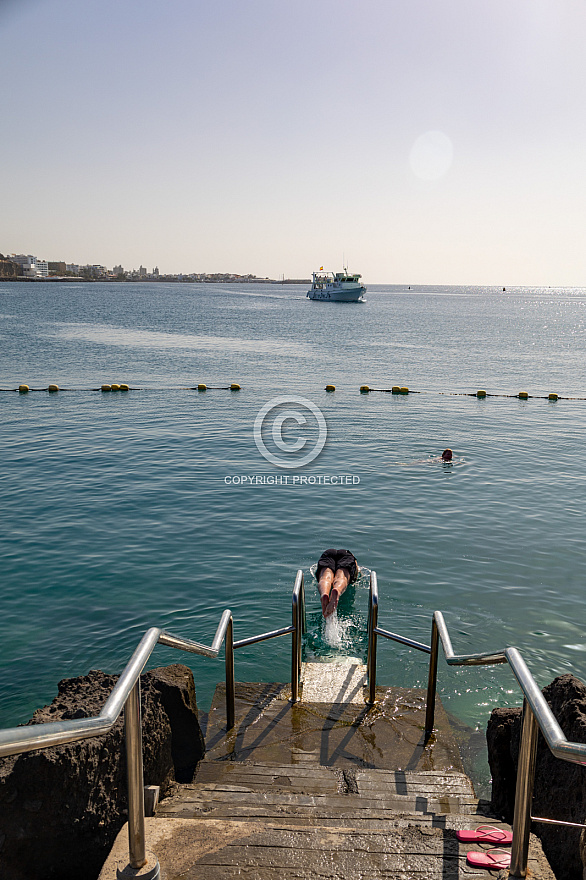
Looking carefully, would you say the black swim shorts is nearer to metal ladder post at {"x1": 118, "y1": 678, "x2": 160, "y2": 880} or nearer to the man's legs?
the man's legs

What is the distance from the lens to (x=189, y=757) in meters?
4.95

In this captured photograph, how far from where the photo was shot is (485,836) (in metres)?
3.46

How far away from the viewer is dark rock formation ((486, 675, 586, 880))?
10.9 ft

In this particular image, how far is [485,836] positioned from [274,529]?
10.5 metres

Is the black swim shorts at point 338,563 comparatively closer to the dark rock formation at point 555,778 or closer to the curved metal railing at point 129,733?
the dark rock formation at point 555,778

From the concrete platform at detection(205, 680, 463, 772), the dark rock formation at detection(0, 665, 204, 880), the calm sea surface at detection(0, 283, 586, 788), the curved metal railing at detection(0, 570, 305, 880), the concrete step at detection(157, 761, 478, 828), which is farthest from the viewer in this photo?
the calm sea surface at detection(0, 283, 586, 788)

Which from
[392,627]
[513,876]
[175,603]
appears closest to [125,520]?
[175,603]

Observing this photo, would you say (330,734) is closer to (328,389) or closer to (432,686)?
(432,686)

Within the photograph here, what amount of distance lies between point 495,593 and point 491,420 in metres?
16.7

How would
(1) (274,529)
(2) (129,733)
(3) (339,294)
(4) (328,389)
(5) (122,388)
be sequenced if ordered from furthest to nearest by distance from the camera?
(3) (339,294) < (4) (328,389) < (5) (122,388) < (1) (274,529) < (2) (129,733)

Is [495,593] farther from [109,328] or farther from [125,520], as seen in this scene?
[109,328]

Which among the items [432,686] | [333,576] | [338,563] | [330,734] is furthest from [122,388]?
[432,686]

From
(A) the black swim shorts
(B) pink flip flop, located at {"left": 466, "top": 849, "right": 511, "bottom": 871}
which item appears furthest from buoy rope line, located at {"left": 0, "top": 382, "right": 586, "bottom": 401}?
(B) pink flip flop, located at {"left": 466, "top": 849, "right": 511, "bottom": 871}

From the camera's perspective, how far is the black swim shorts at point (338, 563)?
10.2 meters
